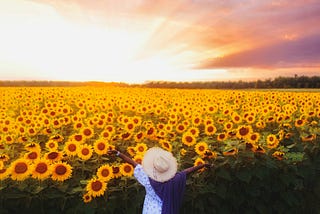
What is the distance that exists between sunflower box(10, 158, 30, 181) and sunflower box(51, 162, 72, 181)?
0.35 meters

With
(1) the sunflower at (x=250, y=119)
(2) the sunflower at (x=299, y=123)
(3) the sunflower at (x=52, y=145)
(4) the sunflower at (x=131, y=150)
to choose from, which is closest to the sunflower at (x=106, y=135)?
(4) the sunflower at (x=131, y=150)

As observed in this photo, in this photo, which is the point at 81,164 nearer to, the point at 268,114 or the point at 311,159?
the point at 311,159

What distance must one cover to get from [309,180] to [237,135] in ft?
5.36

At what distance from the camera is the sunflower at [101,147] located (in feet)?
22.2

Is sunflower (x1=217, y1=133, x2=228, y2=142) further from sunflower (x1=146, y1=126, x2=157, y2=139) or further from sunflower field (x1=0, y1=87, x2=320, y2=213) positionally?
sunflower (x1=146, y1=126, x2=157, y2=139)

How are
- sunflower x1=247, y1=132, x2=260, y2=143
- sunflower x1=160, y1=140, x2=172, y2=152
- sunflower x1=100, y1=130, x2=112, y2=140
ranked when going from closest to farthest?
Result: sunflower x1=160, y1=140, x2=172, y2=152 < sunflower x1=247, y1=132, x2=260, y2=143 < sunflower x1=100, y1=130, x2=112, y2=140

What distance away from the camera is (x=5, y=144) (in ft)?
24.8

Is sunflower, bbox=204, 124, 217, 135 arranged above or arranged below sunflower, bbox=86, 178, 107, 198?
above

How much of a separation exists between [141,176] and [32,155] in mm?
1989

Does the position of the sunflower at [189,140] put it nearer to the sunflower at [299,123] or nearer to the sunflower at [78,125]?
the sunflower at [78,125]

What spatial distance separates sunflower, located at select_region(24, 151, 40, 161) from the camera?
255 inches

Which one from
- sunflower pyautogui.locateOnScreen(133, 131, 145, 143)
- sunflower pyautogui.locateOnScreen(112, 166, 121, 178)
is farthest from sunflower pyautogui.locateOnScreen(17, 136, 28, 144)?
sunflower pyautogui.locateOnScreen(112, 166, 121, 178)

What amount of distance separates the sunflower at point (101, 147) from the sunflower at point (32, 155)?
87 cm

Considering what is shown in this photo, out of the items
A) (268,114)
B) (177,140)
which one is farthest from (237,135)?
(268,114)
